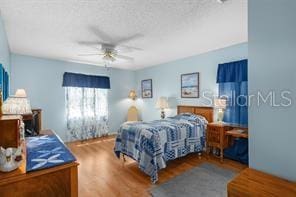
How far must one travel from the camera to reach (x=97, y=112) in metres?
5.38

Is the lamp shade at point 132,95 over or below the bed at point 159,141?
over

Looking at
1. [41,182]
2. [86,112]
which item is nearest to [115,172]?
[41,182]

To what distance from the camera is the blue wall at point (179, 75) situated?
3.67 m

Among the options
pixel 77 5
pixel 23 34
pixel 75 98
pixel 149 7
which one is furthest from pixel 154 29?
pixel 75 98

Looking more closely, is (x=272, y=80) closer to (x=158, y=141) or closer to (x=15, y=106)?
(x=158, y=141)

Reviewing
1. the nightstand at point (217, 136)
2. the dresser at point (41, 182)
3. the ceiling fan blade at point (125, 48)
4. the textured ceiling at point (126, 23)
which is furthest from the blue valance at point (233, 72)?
the dresser at point (41, 182)

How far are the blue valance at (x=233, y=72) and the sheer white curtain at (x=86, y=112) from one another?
366cm

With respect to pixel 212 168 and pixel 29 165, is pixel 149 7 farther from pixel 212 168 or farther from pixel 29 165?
pixel 212 168

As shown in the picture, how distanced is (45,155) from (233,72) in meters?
3.54

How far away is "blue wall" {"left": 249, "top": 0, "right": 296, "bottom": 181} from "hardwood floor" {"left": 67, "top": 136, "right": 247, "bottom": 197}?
5.25 feet

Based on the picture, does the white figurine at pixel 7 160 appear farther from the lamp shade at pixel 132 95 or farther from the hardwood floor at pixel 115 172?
the lamp shade at pixel 132 95

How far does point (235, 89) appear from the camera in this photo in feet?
11.3

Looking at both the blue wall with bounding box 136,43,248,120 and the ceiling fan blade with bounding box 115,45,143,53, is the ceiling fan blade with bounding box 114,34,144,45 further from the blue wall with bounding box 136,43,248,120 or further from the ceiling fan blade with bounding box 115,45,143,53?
the blue wall with bounding box 136,43,248,120

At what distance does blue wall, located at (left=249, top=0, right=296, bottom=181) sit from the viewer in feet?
3.88
